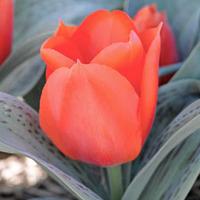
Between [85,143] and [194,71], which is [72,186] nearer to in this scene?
[85,143]

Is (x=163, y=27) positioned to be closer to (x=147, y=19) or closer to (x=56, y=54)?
(x=147, y=19)

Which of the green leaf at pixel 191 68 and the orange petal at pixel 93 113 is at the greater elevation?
the orange petal at pixel 93 113

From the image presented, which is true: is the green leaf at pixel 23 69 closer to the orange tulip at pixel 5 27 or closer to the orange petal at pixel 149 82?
the orange tulip at pixel 5 27

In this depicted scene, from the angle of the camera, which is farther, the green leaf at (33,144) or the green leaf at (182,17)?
the green leaf at (182,17)

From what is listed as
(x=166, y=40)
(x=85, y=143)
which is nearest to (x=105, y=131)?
(x=85, y=143)

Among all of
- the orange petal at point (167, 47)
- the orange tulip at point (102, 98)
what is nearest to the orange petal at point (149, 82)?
the orange tulip at point (102, 98)

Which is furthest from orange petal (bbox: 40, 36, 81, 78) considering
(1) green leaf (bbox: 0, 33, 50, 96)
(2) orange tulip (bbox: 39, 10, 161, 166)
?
(1) green leaf (bbox: 0, 33, 50, 96)

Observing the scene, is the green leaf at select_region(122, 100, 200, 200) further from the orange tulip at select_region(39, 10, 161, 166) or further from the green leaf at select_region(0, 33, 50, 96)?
the green leaf at select_region(0, 33, 50, 96)

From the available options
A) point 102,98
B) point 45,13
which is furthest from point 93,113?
point 45,13
